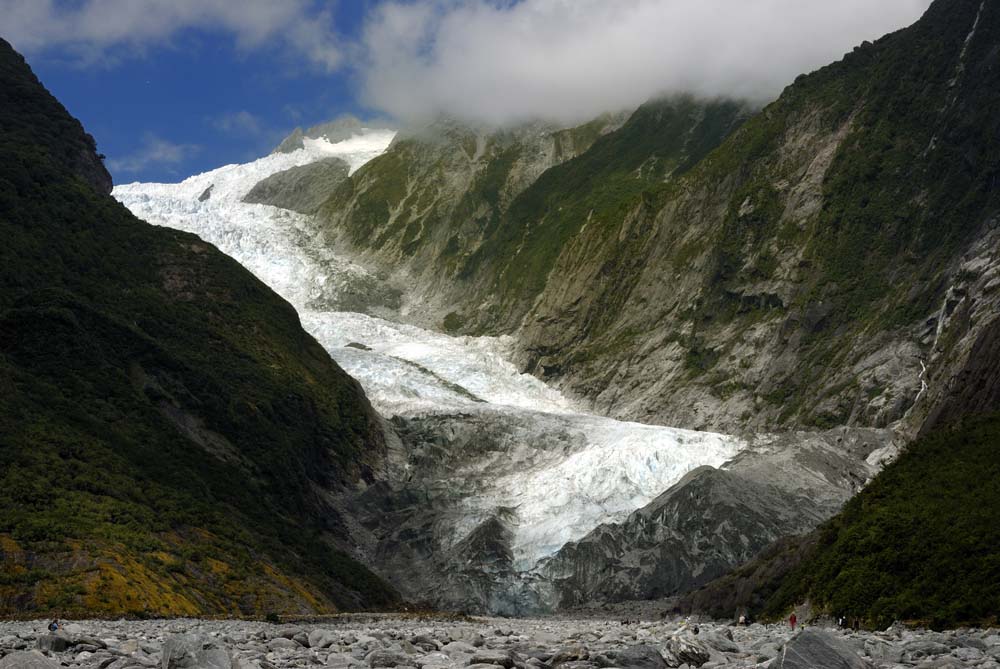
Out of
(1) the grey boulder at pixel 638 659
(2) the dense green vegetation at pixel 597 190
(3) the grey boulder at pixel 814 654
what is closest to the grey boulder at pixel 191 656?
(1) the grey boulder at pixel 638 659

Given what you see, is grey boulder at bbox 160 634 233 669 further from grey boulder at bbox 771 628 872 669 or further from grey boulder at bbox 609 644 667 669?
grey boulder at bbox 771 628 872 669

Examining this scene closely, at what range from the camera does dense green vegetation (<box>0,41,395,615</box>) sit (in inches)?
1916

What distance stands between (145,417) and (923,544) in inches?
1978

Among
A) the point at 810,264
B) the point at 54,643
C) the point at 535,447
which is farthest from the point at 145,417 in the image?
the point at 810,264

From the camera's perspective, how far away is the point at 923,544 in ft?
112

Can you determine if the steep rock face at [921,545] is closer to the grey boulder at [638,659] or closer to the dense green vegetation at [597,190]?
the grey boulder at [638,659]

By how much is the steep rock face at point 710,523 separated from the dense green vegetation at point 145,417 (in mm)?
18596

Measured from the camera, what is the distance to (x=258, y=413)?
307ft

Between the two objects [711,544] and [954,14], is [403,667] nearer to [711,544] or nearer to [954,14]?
[711,544]

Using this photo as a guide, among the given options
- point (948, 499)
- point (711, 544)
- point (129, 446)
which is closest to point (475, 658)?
point (948, 499)

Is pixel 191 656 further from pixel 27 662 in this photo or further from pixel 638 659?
pixel 638 659

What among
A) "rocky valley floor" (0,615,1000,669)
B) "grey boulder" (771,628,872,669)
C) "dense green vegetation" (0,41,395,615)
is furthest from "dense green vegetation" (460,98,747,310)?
"grey boulder" (771,628,872,669)

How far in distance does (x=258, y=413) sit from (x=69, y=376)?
23.3 meters

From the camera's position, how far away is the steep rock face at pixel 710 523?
302 ft
